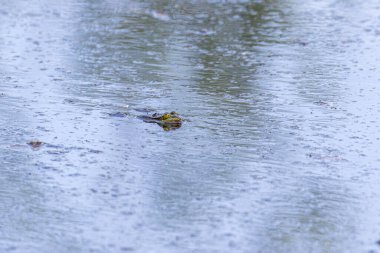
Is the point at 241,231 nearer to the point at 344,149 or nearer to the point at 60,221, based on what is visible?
the point at 60,221

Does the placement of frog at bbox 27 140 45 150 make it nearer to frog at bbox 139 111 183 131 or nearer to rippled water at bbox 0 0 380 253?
rippled water at bbox 0 0 380 253

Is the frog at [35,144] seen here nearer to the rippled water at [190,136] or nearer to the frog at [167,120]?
the rippled water at [190,136]

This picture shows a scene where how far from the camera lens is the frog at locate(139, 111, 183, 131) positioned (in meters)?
7.00

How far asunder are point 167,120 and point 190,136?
419mm

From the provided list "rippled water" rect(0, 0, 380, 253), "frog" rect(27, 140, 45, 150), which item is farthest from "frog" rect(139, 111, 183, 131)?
"frog" rect(27, 140, 45, 150)

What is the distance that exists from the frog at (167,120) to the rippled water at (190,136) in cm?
10

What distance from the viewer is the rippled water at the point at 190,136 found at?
4969 mm

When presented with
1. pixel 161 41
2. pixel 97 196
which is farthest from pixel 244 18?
pixel 97 196

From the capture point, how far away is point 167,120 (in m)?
7.08

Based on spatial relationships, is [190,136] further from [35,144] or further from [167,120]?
[35,144]

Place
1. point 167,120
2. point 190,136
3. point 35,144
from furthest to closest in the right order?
1. point 167,120
2. point 190,136
3. point 35,144

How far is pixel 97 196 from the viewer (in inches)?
213

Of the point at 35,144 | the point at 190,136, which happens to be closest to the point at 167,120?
the point at 190,136

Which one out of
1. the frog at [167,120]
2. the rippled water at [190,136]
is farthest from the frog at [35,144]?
the frog at [167,120]
